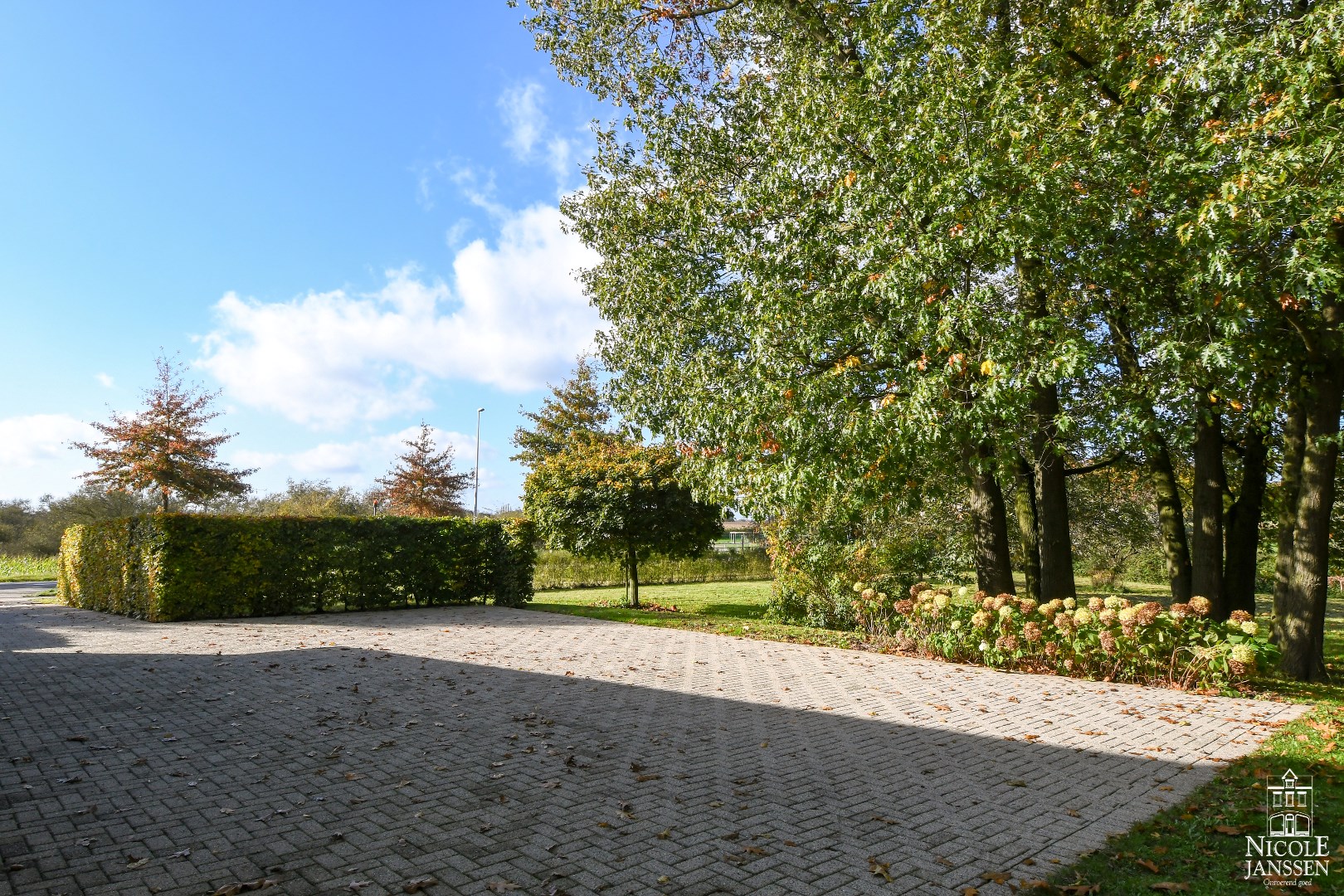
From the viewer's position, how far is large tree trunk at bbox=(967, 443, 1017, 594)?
12.5 meters

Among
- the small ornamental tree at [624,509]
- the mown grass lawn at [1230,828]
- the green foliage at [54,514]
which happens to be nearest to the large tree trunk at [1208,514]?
the mown grass lawn at [1230,828]

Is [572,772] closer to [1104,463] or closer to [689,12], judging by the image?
[1104,463]

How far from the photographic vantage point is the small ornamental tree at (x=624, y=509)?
18328mm

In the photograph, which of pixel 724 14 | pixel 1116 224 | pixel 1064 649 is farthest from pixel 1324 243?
pixel 724 14

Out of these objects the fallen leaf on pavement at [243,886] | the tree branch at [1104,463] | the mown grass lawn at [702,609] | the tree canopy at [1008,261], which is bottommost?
the mown grass lawn at [702,609]

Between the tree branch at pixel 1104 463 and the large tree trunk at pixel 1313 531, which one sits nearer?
the large tree trunk at pixel 1313 531

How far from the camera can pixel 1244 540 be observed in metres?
12.9

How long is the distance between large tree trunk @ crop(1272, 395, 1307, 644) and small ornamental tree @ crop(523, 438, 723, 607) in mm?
10676

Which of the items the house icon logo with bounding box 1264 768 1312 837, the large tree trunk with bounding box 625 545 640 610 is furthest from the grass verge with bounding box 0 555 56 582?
the house icon logo with bounding box 1264 768 1312 837

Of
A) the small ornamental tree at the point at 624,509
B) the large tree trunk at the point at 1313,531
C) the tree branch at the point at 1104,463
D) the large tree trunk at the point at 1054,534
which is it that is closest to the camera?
the large tree trunk at the point at 1313,531

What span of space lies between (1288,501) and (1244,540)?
3374 mm

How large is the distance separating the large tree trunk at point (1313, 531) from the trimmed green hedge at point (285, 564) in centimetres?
1443

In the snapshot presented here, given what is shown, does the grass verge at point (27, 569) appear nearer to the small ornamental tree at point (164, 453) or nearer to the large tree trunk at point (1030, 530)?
the small ornamental tree at point (164, 453)

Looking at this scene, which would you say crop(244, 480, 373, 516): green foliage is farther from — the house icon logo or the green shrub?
the house icon logo
